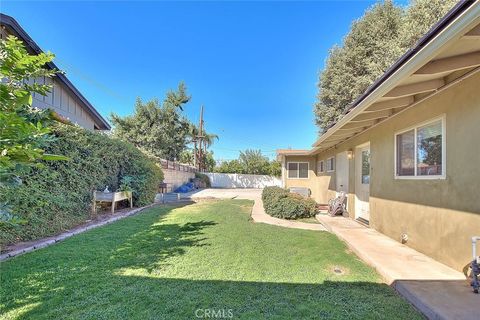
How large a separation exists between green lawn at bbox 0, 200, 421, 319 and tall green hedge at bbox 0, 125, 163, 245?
0.69 metres

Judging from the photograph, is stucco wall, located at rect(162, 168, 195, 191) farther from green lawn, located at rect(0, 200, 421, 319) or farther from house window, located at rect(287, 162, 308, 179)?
green lawn, located at rect(0, 200, 421, 319)

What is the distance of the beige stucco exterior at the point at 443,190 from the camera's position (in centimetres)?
329

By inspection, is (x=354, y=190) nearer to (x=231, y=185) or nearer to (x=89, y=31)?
(x=89, y=31)

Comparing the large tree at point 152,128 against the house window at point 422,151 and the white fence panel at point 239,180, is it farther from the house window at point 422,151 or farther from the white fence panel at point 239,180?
the house window at point 422,151

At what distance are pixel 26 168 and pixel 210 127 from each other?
35625mm

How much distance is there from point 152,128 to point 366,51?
63.5 feet

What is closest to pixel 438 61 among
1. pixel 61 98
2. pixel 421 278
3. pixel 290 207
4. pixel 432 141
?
pixel 432 141

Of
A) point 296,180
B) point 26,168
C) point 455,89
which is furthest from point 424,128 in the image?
point 296,180

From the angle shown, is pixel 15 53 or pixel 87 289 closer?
pixel 15 53

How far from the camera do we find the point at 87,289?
2908 mm

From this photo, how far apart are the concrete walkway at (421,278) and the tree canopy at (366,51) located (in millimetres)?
11966

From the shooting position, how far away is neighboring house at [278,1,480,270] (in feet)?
9.24

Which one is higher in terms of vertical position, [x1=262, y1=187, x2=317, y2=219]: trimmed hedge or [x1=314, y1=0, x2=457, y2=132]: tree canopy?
[x1=314, y1=0, x2=457, y2=132]: tree canopy

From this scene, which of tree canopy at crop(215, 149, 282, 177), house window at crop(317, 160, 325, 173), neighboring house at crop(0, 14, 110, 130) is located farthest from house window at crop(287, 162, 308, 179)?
tree canopy at crop(215, 149, 282, 177)
